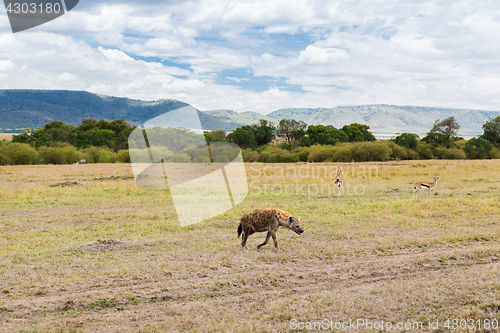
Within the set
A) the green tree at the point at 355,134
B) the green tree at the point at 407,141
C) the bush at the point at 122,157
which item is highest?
the green tree at the point at 355,134

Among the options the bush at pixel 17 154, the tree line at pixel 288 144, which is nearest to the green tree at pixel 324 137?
the tree line at pixel 288 144

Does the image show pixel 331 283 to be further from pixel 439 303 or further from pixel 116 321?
pixel 116 321

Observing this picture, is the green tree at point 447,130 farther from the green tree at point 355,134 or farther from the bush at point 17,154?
the bush at point 17,154

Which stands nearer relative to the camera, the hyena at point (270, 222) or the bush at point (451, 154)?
the hyena at point (270, 222)

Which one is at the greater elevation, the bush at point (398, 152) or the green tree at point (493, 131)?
the green tree at point (493, 131)

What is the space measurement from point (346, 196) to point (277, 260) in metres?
13.7

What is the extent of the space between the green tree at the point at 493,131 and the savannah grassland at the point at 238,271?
232 ft

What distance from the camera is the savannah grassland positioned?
626 centimetres

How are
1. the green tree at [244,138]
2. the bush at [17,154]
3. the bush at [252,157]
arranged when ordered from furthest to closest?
the green tree at [244,138]
the bush at [252,157]
the bush at [17,154]

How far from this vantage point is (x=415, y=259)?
914cm

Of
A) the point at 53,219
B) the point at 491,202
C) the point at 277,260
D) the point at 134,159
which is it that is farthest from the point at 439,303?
the point at 53,219

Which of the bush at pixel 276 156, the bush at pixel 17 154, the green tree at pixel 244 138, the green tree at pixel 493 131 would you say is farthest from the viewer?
the green tree at pixel 244 138

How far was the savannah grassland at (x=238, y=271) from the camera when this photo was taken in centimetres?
626

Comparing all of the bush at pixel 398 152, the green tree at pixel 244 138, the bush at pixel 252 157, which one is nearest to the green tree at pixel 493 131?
the bush at pixel 398 152
